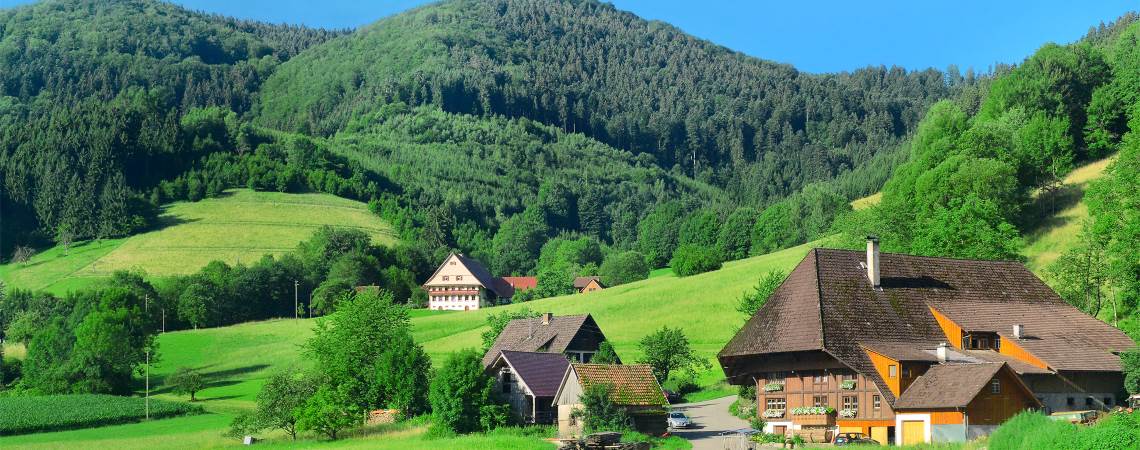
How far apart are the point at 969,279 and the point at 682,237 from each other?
13897 centimetres

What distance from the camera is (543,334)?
78688 millimetres

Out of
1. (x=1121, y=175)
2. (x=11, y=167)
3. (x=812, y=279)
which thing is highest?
(x=11, y=167)

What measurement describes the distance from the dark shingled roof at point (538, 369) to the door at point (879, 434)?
1846 cm

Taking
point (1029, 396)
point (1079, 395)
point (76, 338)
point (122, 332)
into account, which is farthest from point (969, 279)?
point (76, 338)

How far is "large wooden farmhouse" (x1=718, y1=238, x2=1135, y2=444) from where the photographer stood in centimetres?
4684

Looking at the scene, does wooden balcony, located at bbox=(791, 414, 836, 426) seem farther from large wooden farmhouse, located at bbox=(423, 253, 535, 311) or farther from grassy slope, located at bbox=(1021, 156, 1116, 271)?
large wooden farmhouse, located at bbox=(423, 253, 535, 311)

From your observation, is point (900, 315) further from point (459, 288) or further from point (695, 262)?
point (459, 288)

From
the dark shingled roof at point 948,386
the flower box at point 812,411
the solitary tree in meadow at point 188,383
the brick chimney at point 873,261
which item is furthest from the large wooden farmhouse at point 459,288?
the dark shingled roof at point 948,386

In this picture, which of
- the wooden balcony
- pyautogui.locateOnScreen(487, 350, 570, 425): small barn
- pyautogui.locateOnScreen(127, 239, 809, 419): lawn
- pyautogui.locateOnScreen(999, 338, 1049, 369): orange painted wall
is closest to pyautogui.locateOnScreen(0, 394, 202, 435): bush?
pyautogui.locateOnScreen(127, 239, 809, 419): lawn

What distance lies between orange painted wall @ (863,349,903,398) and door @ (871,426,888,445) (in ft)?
5.28

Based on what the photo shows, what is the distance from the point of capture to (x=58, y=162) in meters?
186

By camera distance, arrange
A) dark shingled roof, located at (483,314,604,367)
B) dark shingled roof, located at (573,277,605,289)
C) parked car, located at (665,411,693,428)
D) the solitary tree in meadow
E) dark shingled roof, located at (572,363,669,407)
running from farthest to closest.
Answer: dark shingled roof, located at (573,277,605,289) → the solitary tree in meadow → dark shingled roof, located at (483,314,604,367) → parked car, located at (665,411,693,428) → dark shingled roof, located at (572,363,669,407)

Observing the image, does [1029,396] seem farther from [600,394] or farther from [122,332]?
[122,332]

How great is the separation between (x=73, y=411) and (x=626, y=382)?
146 ft
